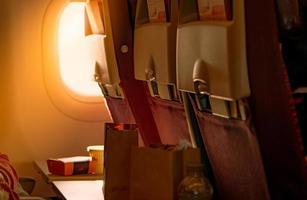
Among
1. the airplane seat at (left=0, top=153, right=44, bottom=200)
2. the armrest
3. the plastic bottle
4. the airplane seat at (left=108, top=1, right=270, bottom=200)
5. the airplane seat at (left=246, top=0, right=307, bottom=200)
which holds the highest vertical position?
the airplane seat at (left=246, top=0, right=307, bottom=200)

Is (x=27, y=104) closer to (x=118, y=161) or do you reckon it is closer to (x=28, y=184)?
(x=28, y=184)

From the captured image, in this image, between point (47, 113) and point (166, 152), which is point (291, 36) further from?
point (47, 113)

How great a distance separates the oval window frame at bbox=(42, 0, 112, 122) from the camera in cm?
355

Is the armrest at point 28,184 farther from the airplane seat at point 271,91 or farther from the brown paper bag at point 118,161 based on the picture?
the airplane seat at point 271,91

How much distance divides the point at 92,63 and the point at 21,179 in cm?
83

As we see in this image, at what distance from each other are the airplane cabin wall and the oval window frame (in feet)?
0.10

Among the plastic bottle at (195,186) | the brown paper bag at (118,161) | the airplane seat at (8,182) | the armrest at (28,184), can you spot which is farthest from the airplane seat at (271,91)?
the armrest at (28,184)

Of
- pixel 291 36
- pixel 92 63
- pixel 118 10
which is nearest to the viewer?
pixel 291 36

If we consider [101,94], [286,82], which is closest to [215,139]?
[286,82]

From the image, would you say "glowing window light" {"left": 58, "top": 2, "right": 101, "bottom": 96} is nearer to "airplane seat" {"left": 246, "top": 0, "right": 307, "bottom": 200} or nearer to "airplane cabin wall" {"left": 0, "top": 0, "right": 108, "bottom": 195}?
"airplane cabin wall" {"left": 0, "top": 0, "right": 108, "bottom": 195}

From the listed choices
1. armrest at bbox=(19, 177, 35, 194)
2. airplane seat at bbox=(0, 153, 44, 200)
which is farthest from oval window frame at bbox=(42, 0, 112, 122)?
airplane seat at bbox=(0, 153, 44, 200)

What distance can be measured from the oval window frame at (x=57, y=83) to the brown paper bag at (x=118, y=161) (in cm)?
137

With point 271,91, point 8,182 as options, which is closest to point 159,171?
point 271,91

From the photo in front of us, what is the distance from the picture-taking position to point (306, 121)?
1.72 m
